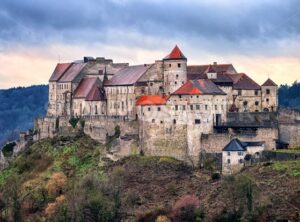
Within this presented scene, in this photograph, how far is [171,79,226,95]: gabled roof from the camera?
116562 millimetres

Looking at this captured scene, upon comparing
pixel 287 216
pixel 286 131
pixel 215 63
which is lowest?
pixel 287 216

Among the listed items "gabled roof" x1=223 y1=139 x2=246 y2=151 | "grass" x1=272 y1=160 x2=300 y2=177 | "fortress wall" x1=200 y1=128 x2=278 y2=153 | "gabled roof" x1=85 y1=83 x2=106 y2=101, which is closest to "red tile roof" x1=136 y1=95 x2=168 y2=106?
"fortress wall" x1=200 y1=128 x2=278 y2=153

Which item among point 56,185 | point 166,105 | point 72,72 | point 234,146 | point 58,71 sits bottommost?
point 56,185

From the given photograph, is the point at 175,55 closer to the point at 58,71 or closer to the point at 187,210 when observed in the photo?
the point at 187,210

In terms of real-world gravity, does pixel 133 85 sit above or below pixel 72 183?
above

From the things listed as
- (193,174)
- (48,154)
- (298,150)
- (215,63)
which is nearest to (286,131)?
(298,150)

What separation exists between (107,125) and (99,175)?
9.62 metres

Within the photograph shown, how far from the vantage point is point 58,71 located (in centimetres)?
14875

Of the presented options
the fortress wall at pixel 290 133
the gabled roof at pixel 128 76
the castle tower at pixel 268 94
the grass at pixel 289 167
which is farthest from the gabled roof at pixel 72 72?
the grass at pixel 289 167

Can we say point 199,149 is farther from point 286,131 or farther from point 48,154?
point 48,154

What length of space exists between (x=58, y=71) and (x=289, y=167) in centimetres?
5060

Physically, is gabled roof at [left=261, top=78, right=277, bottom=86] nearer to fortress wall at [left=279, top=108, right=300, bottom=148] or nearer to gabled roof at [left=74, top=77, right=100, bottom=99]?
fortress wall at [left=279, top=108, right=300, bottom=148]

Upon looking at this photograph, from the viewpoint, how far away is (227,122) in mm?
118500

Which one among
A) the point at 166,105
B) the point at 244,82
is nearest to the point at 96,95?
the point at 166,105
